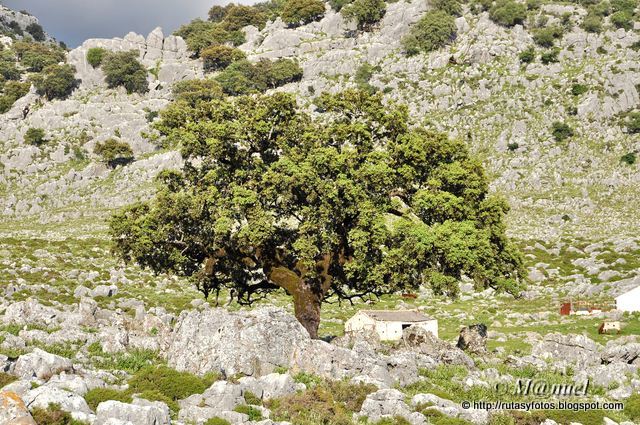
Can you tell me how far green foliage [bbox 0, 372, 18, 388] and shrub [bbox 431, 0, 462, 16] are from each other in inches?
7028

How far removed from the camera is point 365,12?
180 metres

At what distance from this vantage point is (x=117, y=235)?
1294 inches

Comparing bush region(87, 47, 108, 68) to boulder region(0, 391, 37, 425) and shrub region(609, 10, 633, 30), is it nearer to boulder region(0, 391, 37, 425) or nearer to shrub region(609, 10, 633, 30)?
shrub region(609, 10, 633, 30)

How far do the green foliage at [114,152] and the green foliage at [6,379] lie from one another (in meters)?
128

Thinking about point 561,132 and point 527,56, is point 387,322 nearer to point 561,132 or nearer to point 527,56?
point 561,132

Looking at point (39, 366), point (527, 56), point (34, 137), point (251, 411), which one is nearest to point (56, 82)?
point (34, 137)

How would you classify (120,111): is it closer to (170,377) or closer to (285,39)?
(285,39)

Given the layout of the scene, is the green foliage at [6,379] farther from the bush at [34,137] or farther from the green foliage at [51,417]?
the bush at [34,137]

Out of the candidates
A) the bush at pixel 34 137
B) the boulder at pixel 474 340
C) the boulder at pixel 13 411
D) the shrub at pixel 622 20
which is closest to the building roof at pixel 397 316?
the boulder at pixel 474 340

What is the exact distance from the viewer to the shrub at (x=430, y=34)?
534ft

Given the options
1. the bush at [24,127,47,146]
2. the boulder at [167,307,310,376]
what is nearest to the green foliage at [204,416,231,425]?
→ the boulder at [167,307,310,376]

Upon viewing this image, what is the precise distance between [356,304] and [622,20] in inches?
5158

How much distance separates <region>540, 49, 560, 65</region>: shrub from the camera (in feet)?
493

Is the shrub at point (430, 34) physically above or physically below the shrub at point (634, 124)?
above
